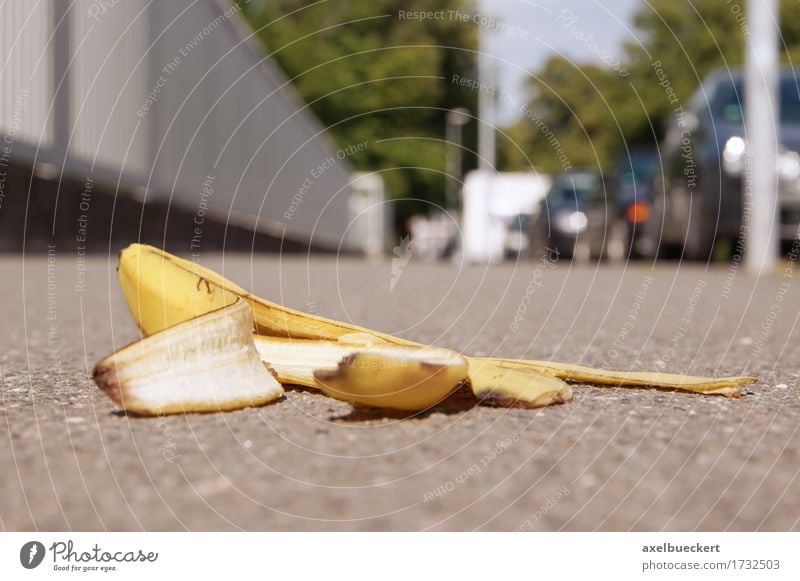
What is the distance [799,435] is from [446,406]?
1.95ft

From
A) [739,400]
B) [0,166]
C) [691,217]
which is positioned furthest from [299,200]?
[739,400]

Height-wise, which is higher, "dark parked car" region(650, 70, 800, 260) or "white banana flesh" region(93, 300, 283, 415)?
"dark parked car" region(650, 70, 800, 260)

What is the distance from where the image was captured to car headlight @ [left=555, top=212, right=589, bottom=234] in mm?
17297

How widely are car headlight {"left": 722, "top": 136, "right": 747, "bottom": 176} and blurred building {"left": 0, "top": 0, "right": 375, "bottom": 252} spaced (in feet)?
13.2

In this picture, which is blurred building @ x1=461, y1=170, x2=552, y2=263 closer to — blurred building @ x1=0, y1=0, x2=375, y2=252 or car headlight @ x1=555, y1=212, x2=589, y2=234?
car headlight @ x1=555, y1=212, x2=589, y2=234

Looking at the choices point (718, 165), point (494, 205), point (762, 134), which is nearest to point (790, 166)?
point (762, 134)

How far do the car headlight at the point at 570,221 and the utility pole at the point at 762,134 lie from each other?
6.92 m

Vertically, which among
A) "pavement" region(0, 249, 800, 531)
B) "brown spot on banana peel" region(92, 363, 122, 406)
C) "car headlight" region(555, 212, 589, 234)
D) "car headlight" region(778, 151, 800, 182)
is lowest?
"pavement" region(0, 249, 800, 531)

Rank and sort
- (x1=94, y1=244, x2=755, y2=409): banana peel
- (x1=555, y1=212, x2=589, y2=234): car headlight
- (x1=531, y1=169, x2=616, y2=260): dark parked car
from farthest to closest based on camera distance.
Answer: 1. (x1=555, y1=212, x2=589, y2=234): car headlight
2. (x1=531, y1=169, x2=616, y2=260): dark parked car
3. (x1=94, y1=244, x2=755, y2=409): banana peel

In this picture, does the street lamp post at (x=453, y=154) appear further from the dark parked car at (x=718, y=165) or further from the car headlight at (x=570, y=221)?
the dark parked car at (x=718, y=165)

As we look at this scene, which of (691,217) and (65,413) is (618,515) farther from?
(691,217)

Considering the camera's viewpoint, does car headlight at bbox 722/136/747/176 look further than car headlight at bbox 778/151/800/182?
No

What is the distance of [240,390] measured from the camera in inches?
78.7

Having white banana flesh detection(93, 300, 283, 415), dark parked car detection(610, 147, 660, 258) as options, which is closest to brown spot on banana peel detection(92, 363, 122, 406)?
white banana flesh detection(93, 300, 283, 415)
